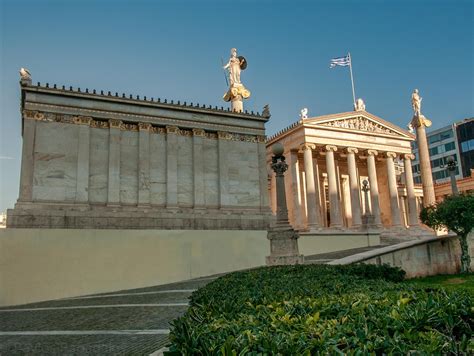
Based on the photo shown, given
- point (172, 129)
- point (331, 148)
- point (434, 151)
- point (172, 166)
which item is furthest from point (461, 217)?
point (434, 151)

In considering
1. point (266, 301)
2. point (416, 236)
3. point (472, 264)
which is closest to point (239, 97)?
point (472, 264)

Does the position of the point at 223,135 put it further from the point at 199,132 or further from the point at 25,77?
the point at 25,77

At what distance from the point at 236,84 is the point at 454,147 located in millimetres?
A: 62720

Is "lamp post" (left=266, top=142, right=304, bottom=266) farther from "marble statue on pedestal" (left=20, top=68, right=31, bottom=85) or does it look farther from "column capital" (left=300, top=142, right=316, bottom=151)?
"column capital" (left=300, top=142, right=316, bottom=151)

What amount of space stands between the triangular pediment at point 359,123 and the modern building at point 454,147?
33.2 metres

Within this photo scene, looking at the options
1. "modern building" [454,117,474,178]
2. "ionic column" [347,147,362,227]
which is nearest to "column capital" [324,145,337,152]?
"ionic column" [347,147,362,227]

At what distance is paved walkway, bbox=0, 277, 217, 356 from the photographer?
23.8 feet

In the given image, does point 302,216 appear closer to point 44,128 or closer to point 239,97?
point 239,97

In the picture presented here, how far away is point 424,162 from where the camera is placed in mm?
41938

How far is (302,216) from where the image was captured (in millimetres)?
36250

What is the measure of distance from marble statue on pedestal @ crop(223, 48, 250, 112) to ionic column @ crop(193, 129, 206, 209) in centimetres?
643

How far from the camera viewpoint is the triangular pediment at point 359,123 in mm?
36562

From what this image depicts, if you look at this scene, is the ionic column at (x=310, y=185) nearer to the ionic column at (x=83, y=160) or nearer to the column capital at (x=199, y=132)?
the column capital at (x=199, y=132)

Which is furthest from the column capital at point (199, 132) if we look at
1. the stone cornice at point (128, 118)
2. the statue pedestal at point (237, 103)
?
the statue pedestal at point (237, 103)
